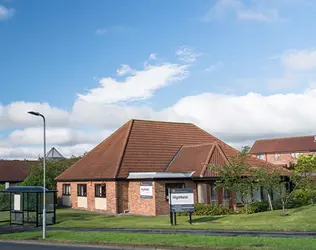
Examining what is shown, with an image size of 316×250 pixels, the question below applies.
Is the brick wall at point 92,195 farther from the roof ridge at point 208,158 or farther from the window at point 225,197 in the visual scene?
the window at point 225,197

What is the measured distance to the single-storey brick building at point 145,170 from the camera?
33000 millimetres

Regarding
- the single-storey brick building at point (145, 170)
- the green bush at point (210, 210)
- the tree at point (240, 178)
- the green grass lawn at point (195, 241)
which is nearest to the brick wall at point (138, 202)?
the single-storey brick building at point (145, 170)

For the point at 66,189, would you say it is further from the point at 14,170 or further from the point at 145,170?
the point at 14,170

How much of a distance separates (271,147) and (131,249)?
78538 millimetres

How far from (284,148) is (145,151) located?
56745 mm

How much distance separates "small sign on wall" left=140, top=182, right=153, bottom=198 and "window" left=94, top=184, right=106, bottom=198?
4430 mm

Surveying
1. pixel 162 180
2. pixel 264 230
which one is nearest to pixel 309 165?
pixel 162 180

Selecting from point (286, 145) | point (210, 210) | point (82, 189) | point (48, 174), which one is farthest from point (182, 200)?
point (286, 145)

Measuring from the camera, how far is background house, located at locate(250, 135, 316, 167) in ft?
276

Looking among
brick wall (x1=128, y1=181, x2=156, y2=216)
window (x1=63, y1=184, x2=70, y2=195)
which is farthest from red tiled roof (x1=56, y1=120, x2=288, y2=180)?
brick wall (x1=128, y1=181, x2=156, y2=216)

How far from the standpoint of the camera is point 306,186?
31594 mm

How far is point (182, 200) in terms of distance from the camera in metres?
25.6

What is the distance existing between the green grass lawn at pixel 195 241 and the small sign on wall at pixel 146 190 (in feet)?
39.8

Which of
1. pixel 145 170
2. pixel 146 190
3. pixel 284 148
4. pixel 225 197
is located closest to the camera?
pixel 225 197
